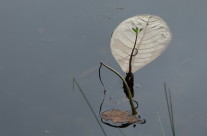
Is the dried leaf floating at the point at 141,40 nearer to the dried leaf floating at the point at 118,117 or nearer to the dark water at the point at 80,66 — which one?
the dark water at the point at 80,66

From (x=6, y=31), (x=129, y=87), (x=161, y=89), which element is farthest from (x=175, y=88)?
(x=6, y=31)

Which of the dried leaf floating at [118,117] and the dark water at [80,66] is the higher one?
the dark water at [80,66]

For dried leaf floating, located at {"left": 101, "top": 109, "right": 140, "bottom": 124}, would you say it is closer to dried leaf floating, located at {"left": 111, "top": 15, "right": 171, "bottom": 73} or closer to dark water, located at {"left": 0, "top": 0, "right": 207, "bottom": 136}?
dark water, located at {"left": 0, "top": 0, "right": 207, "bottom": 136}

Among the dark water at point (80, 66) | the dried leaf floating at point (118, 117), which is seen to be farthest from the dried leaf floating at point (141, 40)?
the dried leaf floating at point (118, 117)

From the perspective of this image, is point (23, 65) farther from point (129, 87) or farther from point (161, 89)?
point (161, 89)

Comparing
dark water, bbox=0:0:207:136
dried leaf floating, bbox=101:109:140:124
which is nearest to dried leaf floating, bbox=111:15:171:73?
dark water, bbox=0:0:207:136

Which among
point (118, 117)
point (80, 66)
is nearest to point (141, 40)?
point (80, 66)
